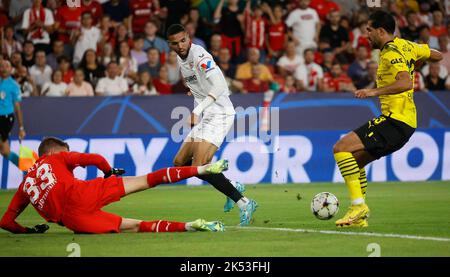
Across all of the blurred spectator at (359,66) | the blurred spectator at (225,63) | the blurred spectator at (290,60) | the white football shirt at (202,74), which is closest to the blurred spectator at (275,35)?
the blurred spectator at (290,60)

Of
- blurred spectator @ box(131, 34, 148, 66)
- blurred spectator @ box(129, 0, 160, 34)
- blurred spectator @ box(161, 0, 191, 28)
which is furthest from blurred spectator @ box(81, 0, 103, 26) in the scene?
blurred spectator @ box(161, 0, 191, 28)

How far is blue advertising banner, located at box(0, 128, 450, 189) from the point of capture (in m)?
18.2

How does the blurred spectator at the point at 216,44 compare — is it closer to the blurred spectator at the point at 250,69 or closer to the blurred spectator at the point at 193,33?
the blurred spectator at the point at 193,33

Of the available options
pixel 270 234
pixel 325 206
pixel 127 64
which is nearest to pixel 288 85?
pixel 127 64

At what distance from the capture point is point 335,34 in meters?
21.7

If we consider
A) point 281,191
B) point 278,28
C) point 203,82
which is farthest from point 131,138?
point 203,82

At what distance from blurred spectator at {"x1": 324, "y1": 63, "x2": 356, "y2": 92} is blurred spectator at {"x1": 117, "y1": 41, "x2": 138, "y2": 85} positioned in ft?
13.6

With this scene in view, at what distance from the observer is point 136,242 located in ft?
30.4

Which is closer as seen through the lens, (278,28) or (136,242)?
(136,242)

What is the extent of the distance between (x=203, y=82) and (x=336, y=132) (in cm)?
734

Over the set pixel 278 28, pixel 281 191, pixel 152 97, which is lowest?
pixel 281 191

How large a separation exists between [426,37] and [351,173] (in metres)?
11.7

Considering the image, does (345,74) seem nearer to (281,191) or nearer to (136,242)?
(281,191)

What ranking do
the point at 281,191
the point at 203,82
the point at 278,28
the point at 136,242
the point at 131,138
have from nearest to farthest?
the point at 136,242, the point at 203,82, the point at 281,191, the point at 131,138, the point at 278,28
